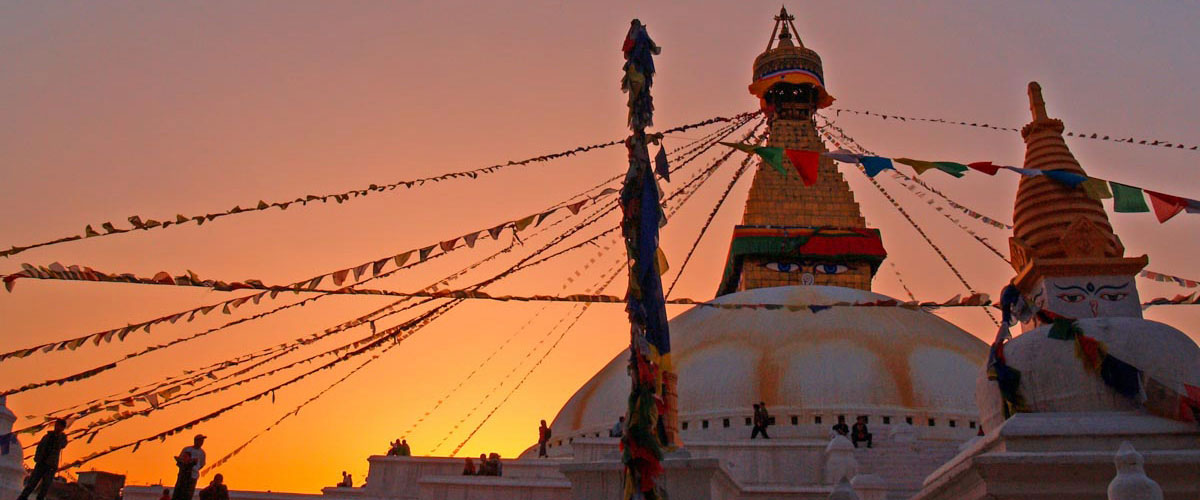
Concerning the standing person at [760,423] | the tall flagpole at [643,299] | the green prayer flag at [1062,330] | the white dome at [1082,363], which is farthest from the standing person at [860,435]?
the tall flagpole at [643,299]

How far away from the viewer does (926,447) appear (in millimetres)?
17203

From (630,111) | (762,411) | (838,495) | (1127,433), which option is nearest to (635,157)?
(630,111)

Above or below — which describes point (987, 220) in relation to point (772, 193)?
below

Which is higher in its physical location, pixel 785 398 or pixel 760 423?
pixel 785 398

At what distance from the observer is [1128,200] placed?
11.0m

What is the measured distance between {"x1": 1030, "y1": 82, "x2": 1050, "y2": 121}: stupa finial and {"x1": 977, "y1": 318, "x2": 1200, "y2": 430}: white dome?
3.55m

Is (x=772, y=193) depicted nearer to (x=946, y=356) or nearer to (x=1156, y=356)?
(x=946, y=356)

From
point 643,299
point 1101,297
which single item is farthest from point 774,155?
point 1101,297

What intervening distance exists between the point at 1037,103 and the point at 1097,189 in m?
2.78

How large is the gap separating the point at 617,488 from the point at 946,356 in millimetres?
12764

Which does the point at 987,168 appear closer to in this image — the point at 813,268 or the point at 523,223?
the point at 523,223

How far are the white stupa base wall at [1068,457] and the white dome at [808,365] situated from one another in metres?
9.82

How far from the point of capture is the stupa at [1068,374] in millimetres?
9445

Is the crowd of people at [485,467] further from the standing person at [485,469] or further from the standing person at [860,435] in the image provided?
the standing person at [860,435]
